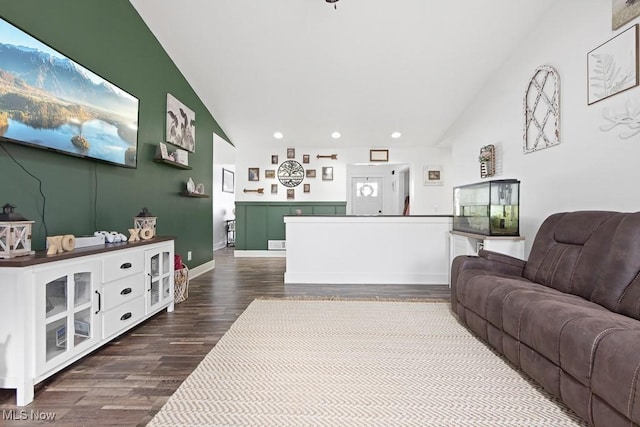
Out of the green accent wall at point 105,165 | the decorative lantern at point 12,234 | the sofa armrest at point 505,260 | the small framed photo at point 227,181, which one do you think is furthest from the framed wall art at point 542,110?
the small framed photo at point 227,181

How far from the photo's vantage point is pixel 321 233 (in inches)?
163

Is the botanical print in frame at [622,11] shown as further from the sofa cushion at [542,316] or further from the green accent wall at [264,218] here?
the green accent wall at [264,218]

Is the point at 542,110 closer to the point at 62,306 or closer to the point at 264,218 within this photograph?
the point at 62,306

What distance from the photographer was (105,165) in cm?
267

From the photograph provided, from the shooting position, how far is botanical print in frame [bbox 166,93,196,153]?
372cm

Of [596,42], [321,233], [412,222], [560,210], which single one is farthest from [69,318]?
[596,42]

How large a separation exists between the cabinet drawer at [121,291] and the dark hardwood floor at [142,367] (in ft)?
1.03

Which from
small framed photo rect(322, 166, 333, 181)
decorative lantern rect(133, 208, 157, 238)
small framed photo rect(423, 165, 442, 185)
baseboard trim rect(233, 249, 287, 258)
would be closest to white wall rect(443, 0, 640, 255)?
small framed photo rect(423, 165, 442, 185)

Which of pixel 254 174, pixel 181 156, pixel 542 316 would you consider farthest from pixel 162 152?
pixel 542 316

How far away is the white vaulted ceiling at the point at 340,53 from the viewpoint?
3189 millimetres

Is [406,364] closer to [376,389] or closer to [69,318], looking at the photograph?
[376,389]

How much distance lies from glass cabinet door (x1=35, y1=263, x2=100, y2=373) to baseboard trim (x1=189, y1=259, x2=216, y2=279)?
2345 mm

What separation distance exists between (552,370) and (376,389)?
842 mm

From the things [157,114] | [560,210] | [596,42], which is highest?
[596,42]
